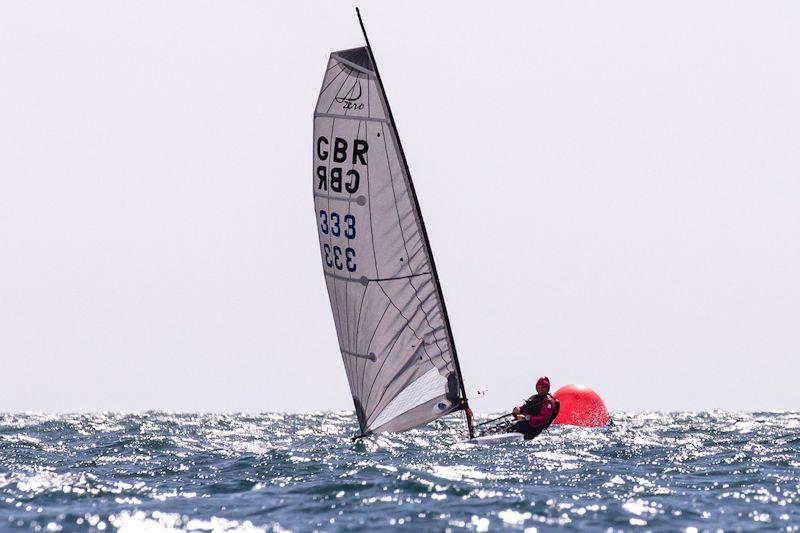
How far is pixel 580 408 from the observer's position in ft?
80.8

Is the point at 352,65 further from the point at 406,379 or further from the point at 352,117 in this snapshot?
the point at 406,379

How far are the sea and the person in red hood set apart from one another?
259 millimetres

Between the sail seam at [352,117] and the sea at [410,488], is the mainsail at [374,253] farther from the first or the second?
the sea at [410,488]

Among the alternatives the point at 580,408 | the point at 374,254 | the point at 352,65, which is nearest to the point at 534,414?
the point at 374,254

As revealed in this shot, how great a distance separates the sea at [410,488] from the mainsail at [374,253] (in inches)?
48.6

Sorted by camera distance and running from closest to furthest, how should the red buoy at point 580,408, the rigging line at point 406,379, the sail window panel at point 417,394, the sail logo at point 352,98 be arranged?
the sail logo at point 352,98 → the rigging line at point 406,379 → the sail window panel at point 417,394 → the red buoy at point 580,408

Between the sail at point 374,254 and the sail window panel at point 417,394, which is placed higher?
the sail at point 374,254

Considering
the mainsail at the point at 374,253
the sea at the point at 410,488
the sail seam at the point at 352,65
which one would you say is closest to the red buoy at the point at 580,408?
the sea at the point at 410,488

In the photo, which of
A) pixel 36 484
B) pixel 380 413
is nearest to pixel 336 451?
pixel 380 413

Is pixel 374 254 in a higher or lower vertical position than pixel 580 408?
higher

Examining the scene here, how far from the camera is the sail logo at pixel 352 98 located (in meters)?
15.9

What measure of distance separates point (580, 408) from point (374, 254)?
10.3 metres

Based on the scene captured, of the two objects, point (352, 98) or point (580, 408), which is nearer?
point (352, 98)

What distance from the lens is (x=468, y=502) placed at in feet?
36.3
